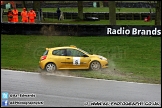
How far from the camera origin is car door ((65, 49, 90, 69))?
16.9 meters

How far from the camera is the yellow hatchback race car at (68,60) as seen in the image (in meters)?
16.8

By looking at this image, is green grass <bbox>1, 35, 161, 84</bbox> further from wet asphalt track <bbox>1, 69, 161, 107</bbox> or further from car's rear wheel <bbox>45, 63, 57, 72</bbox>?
wet asphalt track <bbox>1, 69, 161, 107</bbox>

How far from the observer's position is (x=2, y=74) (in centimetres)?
1602

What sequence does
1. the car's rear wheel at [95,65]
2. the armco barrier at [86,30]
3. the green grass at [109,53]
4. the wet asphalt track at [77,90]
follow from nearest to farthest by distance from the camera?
1. the wet asphalt track at [77,90]
2. the green grass at [109,53]
3. the car's rear wheel at [95,65]
4. the armco barrier at [86,30]

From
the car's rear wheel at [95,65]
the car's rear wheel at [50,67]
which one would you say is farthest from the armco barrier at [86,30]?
the car's rear wheel at [50,67]

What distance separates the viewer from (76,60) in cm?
1684

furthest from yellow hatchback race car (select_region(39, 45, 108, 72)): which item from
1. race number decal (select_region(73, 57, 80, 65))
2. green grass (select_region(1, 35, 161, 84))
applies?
green grass (select_region(1, 35, 161, 84))

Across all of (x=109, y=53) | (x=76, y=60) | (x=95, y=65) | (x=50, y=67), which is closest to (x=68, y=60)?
(x=76, y=60)

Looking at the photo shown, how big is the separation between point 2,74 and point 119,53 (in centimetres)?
767

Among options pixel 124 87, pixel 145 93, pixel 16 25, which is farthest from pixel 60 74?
pixel 16 25

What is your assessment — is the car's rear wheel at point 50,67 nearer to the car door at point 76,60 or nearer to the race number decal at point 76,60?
the car door at point 76,60

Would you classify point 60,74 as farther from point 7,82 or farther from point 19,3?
point 19,3

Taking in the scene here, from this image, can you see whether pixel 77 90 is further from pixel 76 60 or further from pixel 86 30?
pixel 86 30

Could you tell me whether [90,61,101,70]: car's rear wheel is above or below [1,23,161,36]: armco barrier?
below
